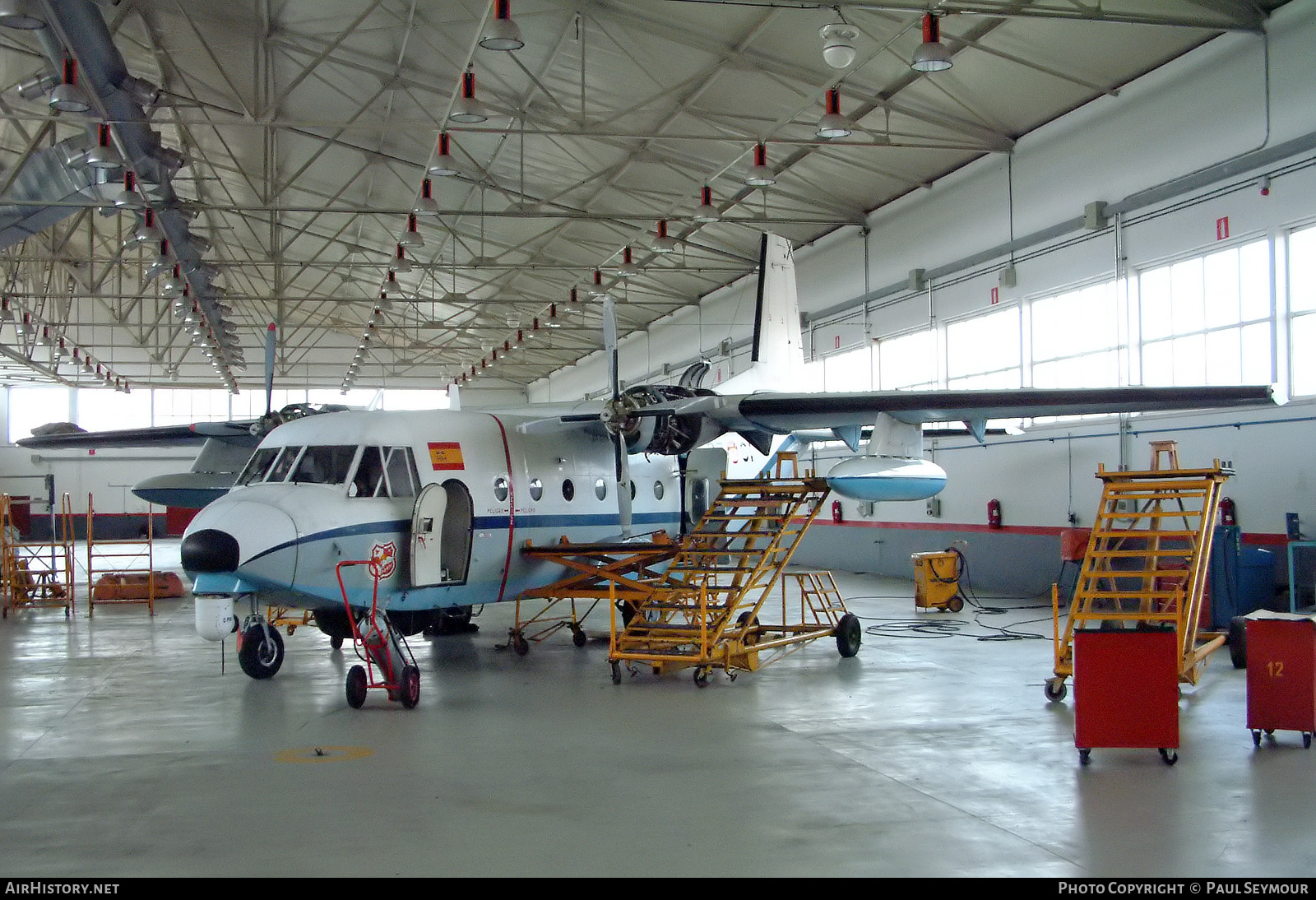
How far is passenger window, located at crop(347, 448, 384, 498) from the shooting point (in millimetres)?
12367

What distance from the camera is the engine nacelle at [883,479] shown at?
43.5 ft

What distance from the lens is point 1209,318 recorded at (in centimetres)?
1691

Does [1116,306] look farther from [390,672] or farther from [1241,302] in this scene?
[390,672]

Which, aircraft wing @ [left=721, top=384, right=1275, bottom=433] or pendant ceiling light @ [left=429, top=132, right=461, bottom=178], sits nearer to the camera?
aircraft wing @ [left=721, top=384, right=1275, bottom=433]

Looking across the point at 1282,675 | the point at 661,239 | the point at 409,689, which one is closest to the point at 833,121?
the point at 661,239

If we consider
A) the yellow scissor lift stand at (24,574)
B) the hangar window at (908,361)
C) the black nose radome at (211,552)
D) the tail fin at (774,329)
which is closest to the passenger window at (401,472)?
the black nose radome at (211,552)

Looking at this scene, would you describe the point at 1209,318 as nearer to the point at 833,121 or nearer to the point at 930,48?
the point at 833,121

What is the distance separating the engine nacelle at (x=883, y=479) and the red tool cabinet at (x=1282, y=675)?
5044 millimetres

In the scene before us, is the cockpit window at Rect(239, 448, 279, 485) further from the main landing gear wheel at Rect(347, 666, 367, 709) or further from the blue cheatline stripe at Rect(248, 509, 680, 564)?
the main landing gear wheel at Rect(347, 666, 367, 709)

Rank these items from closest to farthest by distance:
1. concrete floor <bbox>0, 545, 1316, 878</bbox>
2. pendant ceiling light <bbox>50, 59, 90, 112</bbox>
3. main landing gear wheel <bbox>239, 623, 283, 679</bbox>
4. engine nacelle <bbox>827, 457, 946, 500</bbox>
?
concrete floor <bbox>0, 545, 1316, 878</bbox>, main landing gear wheel <bbox>239, 623, 283, 679</bbox>, engine nacelle <bbox>827, 457, 946, 500</bbox>, pendant ceiling light <bbox>50, 59, 90, 112</bbox>

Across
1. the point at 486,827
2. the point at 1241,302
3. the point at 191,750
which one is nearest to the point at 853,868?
the point at 486,827

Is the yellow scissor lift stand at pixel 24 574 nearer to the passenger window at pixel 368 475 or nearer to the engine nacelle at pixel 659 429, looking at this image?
the passenger window at pixel 368 475

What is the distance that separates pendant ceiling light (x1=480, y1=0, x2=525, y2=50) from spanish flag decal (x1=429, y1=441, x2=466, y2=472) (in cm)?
494

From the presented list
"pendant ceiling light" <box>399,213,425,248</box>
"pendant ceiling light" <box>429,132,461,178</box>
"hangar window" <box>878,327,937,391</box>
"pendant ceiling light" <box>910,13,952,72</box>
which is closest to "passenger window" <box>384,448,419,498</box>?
"pendant ceiling light" <box>429,132,461,178</box>
